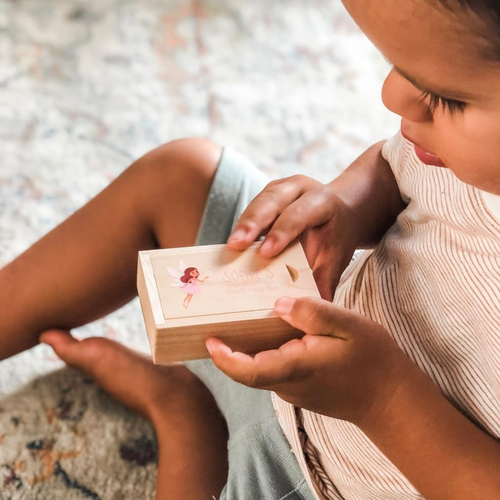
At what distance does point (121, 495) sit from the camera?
792 mm

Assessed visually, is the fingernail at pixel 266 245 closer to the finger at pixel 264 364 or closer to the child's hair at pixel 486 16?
the finger at pixel 264 364

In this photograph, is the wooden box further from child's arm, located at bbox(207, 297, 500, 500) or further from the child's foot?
the child's foot

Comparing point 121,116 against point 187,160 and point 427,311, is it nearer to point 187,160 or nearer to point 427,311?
A: point 187,160

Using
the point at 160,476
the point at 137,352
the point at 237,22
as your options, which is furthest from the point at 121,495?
the point at 237,22

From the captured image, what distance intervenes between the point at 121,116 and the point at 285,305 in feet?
2.66

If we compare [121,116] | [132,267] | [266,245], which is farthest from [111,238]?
[121,116]

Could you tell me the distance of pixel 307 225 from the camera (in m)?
0.63

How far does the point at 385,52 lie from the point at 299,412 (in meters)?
0.35

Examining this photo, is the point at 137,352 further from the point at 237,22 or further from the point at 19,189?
the point at 237,22

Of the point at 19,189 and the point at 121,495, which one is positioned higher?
the point at 19,189

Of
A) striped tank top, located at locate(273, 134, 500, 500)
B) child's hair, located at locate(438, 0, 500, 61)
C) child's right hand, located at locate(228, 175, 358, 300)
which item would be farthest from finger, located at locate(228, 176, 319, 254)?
child's hair, located at locate(438, 0, 500, 61)

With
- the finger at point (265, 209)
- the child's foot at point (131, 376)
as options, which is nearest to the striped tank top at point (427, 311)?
the finger at point (265, 209)

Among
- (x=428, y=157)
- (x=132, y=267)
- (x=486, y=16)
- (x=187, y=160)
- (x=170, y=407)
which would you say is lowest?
(x=170, y=407)

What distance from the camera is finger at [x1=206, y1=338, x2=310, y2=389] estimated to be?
0.51m
